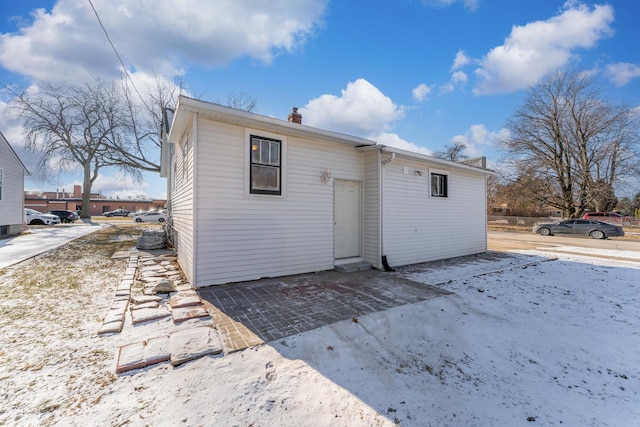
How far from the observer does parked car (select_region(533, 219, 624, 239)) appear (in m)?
16.3

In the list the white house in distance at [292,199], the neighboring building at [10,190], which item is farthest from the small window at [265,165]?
the neighboring building at [10,190]

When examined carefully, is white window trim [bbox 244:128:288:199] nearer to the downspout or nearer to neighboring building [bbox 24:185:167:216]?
the downspout

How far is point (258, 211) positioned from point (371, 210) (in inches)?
117

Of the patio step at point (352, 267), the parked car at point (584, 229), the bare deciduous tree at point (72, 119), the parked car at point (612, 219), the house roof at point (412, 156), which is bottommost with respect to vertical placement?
the patio step at point (352, 267)

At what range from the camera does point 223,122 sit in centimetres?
503

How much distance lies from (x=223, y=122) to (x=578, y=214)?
103 feet

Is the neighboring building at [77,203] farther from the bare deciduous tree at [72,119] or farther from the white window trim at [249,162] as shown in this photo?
the white window trim at [249,162]

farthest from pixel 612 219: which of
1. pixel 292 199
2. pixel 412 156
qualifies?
pixel 292 199

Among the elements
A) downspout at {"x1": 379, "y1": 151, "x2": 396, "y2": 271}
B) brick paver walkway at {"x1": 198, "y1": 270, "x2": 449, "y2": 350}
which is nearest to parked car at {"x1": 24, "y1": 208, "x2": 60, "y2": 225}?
brick paver walkway at {"x1": 198, "y1": 270, "x2": 449, "y2": 350}

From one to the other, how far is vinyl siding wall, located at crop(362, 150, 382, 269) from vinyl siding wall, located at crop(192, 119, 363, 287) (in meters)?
0.65

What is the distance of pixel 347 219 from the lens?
6.90 meters

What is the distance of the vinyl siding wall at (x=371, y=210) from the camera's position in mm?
6707

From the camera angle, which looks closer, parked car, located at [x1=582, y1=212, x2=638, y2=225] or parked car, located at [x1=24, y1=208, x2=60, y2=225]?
parked car, located at [x1=24, y1=208, x2=60, y2=225]

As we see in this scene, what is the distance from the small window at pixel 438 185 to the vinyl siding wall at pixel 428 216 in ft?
0.45
